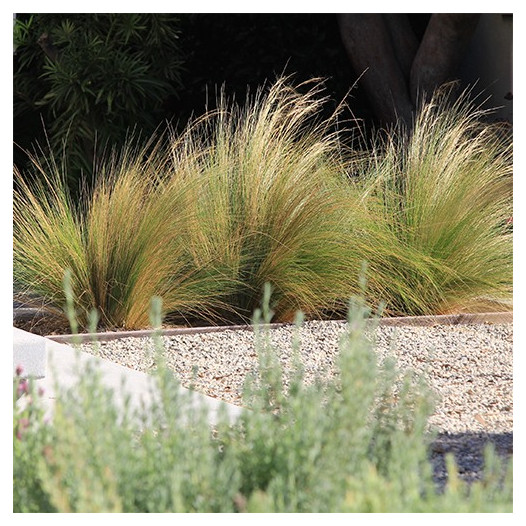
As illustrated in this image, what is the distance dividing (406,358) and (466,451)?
64.7 inches

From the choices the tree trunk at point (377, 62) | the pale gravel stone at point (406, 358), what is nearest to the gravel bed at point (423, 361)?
the pale gravel stone at point (406, 358)

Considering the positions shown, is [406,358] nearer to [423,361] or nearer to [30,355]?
[423,361]

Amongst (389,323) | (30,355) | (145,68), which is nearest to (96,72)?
(145,68)

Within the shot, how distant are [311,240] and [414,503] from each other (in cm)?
359

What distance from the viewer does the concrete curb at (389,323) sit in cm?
533

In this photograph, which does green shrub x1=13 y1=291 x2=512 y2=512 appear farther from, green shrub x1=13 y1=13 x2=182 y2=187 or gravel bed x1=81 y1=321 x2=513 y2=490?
green shrub x1=13 y1=13 x2=182 y2=187

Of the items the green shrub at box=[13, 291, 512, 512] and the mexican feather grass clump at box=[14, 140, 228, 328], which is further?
the mexican feather grass clump at box=[14, 140, 228, 328]

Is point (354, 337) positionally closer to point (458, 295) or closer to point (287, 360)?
point (287, 360)

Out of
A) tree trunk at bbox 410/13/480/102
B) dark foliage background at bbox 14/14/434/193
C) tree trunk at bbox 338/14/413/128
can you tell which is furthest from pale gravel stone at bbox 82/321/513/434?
tree trunk at bbox 338/14/413/128

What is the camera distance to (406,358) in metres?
4.92

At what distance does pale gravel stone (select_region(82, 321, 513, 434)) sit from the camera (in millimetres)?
4098

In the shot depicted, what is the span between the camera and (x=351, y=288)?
5719 millimetres

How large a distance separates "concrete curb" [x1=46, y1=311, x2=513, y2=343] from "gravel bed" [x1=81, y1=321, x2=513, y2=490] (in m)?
0.07
